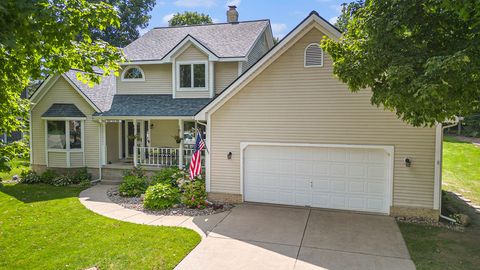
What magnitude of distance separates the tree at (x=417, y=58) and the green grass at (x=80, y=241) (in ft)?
19.0

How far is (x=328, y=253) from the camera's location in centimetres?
770

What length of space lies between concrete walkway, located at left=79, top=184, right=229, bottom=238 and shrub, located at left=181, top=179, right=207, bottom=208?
0.95 m

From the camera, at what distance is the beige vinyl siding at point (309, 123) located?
33.6 feet

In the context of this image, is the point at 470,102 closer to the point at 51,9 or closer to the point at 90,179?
the point at 51,9

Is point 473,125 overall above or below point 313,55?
below

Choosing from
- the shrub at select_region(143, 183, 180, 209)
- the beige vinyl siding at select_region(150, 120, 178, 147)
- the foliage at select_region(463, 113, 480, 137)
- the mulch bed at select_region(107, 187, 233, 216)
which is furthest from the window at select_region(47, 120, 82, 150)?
the foliage at select_region(463, 113, 480, 137)

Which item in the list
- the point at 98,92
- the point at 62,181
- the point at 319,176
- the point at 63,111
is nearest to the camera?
the point at 319,176

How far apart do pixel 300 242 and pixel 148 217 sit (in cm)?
490

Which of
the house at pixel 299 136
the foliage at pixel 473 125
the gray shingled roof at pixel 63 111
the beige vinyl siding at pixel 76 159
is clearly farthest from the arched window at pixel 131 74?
the foliage at pixel 473 125

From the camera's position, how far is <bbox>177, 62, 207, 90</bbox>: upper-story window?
15945 millimetres

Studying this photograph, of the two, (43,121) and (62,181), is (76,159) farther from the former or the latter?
(43,121)

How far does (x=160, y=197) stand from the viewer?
11.4 m

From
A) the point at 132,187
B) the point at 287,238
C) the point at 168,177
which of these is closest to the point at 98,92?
the point at 132,187

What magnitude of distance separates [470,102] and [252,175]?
24.0 feet
